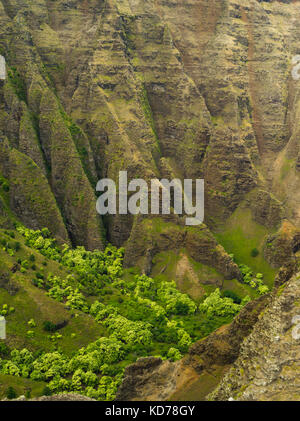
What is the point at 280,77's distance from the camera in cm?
17462

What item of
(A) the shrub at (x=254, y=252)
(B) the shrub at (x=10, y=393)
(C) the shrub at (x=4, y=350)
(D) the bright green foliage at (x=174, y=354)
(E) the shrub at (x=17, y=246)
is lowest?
(A) the shrub at (x=254, y=252)

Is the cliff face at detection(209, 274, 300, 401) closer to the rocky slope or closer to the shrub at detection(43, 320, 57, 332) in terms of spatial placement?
the shrub at detection(43, 320, 57, 332)

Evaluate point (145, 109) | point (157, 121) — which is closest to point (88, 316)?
point (145, 109)

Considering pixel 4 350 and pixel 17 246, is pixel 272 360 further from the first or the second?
pixel 17 246

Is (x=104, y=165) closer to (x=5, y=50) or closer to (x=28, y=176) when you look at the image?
(x=28, y=176)

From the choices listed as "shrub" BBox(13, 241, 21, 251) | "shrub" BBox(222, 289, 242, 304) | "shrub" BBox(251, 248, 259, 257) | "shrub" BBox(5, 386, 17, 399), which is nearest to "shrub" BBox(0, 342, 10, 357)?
"shrub" BBox(5, 386, 17, 399)

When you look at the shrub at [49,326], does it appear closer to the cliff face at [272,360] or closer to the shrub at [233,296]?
the shrub at [233,296]

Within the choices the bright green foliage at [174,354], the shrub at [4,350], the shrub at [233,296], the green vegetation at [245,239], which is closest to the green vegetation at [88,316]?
the bright green foliage at [174,354]

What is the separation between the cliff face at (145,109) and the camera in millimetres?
140625

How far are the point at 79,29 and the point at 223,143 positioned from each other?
58.2 meters

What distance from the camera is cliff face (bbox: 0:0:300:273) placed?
14062cm

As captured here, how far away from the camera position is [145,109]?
6388 inches
